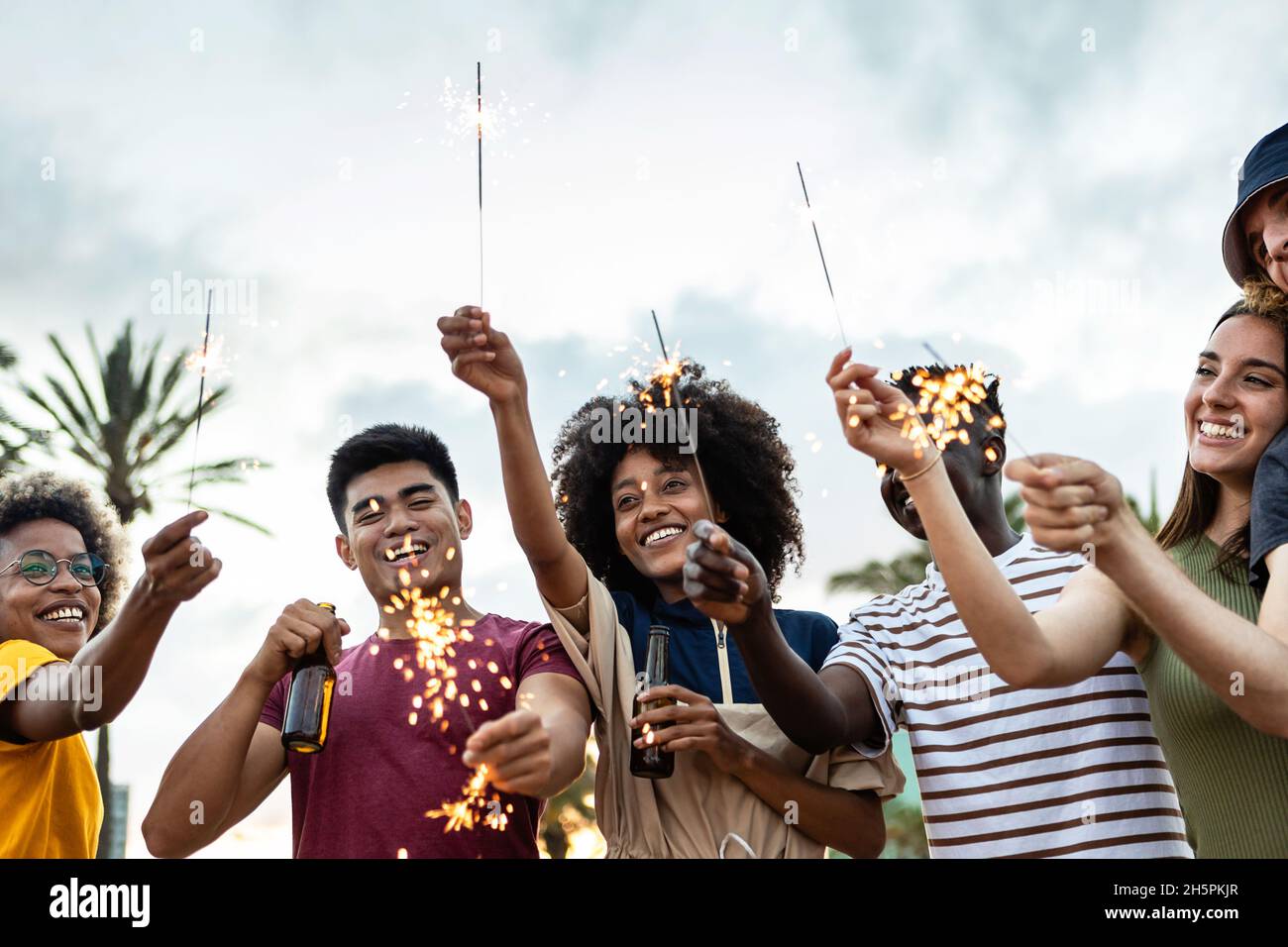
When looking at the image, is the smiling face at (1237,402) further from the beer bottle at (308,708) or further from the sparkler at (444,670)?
the beer bottle at (308,708)

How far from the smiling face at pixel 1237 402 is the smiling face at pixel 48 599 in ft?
12.5

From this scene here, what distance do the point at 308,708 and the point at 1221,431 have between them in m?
2.80

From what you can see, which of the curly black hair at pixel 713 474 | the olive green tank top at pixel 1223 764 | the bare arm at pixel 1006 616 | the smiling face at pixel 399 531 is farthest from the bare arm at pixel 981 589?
the smiling face at pixel 399 531

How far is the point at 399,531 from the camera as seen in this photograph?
4148 mm

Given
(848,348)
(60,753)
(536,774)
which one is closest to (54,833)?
(60,753)

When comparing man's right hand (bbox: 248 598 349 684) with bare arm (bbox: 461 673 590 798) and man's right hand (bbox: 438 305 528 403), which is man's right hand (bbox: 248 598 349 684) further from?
man's right hand (bbox: 438 305 528 403)

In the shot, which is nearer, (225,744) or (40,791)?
(225,744)

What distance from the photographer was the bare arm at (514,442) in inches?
149

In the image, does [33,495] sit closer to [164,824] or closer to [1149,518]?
[164,824]

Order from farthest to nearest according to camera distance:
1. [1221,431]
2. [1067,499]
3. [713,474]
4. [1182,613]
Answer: [713,474] < [1221,431] < [1182,613] < [1067,499]

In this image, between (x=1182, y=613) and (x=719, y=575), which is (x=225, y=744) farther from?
(x=1182, y=613)

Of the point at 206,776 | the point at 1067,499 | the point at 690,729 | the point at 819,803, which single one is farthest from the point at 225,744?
the point at 1067,499

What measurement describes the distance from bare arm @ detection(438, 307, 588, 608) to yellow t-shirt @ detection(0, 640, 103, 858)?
5.39 feet
